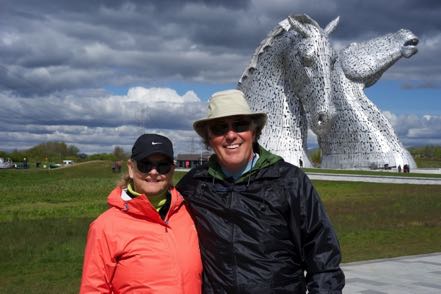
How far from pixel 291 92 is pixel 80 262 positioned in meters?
30.4

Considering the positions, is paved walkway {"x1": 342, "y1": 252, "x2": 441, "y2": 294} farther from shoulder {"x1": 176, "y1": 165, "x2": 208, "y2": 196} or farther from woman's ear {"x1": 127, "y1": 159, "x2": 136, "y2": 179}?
woman's ear {"x1": 127, "y1": 159, "x2": 136, "y2": 179}

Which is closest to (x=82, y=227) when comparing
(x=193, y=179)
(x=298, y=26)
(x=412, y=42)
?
(x=193, y=179)

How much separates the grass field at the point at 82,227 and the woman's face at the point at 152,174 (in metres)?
4.70

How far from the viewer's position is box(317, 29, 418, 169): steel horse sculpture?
128ft

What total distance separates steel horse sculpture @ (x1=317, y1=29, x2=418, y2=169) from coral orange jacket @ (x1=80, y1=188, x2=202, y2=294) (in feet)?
120

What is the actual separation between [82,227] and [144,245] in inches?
442

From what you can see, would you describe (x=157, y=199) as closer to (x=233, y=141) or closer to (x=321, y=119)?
(x=233, y=141)

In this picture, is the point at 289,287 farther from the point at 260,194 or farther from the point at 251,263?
the point at 260,194

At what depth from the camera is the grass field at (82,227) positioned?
8.70 meters

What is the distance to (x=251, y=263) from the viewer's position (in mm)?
2803

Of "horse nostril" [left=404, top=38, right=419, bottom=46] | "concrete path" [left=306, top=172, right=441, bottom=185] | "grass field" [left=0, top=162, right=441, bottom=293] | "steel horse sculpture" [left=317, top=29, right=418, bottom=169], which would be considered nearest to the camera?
"grass field" [left=0, top=162, right=441, bottom=293]

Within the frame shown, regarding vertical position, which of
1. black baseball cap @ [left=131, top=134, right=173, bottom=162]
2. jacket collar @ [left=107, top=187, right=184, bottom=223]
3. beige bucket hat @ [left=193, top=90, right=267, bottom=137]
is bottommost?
jacket collar @ [left=107, top=187, right=184, bottom=223]

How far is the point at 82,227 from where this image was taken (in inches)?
535

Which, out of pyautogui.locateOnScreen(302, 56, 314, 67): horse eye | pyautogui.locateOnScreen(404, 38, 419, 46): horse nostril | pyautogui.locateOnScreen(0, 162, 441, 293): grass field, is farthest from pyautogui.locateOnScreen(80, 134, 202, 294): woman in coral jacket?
pyautogui.locateOnScreen(404, 38, 419, 46): horse nostril
